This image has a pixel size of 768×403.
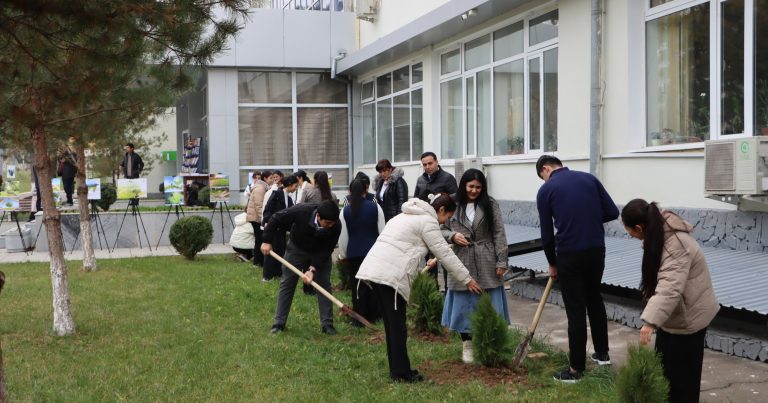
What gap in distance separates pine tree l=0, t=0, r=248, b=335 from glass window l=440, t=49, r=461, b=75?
9.57 metres

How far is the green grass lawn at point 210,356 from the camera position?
6117 mm

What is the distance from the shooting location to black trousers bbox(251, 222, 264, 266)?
14.3 m

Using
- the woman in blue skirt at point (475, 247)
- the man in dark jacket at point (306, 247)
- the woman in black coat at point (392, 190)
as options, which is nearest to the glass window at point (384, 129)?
the woman in black coat at point (392, 190)

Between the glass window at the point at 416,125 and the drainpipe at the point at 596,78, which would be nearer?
the drainpipe at the point at 596,78

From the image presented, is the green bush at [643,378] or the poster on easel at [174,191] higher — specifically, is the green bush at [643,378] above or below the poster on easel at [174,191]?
below

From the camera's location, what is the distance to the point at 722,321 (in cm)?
738

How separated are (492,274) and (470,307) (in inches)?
13.5

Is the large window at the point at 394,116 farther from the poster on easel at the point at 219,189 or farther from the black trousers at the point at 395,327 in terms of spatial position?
the black trousers at the point at 395,327

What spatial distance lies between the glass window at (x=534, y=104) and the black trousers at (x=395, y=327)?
8.16 meters

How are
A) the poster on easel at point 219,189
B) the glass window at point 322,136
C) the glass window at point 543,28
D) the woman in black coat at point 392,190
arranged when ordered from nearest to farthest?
1. the woman in black coat at point 392,190
2. the glass window at point 543,28
3. the poster on easel at point 219,189
4. the glass window at point 322,136

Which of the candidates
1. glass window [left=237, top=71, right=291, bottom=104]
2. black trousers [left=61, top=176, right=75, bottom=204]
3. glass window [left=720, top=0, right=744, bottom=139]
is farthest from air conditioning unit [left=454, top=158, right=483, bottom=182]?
black trousers [left=61, top=176, right=75, bottom=204]

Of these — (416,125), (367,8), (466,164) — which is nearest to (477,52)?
(466,164)

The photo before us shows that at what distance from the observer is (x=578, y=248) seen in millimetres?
6199

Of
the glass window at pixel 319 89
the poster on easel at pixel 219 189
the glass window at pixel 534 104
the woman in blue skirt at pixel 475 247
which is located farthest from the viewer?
the glass window at pixel 319 89
